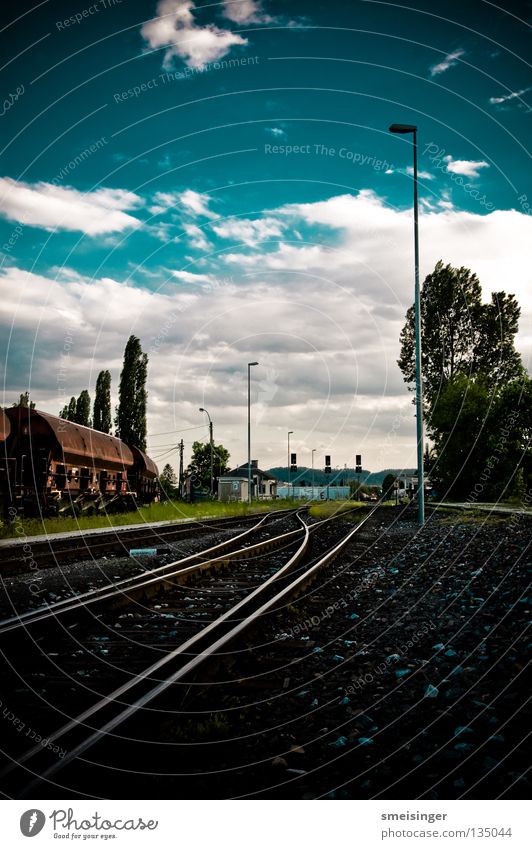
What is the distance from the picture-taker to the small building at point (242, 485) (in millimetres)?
68688

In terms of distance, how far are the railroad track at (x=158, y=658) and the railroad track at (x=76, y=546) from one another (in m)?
2.91

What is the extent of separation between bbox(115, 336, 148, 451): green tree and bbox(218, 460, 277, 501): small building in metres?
18.0

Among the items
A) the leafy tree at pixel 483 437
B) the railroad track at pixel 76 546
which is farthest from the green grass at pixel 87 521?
the leafy tree at pixel 483 437

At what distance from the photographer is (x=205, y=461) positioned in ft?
307

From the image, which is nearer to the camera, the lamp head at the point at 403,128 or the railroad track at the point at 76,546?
the railroad track at the point at 76,546

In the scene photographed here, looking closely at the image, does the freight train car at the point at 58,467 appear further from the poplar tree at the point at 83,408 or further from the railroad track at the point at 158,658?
the poplar tree at the point at 83,408

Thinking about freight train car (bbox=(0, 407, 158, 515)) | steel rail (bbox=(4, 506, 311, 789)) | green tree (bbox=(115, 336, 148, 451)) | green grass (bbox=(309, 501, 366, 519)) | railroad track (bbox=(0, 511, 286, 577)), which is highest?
green tree (bbox=(115, 336, 148, 451))

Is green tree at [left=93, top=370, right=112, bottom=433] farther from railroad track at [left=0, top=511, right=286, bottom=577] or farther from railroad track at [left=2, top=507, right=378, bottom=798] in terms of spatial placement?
railroad track at [left=2, top=507, right=378, bottom=798]

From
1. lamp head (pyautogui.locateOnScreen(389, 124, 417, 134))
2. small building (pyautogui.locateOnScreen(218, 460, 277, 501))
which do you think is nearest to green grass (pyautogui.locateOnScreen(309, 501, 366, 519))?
lamp head (pyautogui.locateOnScreen(389, 124, 417, 134))

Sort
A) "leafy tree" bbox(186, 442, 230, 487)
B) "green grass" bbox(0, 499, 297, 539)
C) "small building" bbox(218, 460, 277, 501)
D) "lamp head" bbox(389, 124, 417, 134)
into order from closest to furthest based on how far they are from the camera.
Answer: "lamp head" bbox(389, 124, 417, 134), "green grass" bbox(0, 499, 297, 539), "small building" bbox(218, 460, 277, 501), "leafy tree" bbox(186, 442, 230, 487)

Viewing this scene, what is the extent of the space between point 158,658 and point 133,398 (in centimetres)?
3910

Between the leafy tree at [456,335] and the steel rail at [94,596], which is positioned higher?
the leafy tree at [456,335]

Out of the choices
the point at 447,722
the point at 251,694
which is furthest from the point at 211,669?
the point at 447,722

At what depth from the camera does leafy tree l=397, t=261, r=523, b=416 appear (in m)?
38.2
